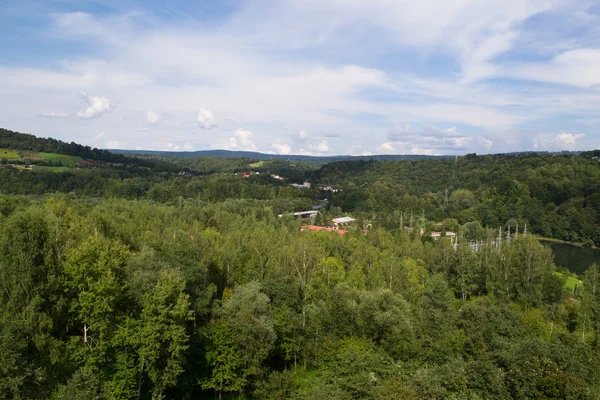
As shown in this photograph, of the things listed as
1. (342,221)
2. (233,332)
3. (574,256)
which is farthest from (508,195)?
(233,332)

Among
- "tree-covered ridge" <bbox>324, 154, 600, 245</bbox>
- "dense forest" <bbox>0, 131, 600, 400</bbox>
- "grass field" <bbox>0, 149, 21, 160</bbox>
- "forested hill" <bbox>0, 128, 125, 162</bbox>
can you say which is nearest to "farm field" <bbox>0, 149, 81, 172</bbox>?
"grass field" <bbox>0, 149, 21, 160</bbox>

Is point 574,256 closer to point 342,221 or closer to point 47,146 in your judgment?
point 342,221

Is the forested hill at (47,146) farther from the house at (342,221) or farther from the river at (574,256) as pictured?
the river at (574,256)

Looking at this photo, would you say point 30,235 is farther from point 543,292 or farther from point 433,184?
point 433,184

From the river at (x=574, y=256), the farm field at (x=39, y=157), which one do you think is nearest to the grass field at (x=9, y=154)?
the farm field at (x=39, y=157)

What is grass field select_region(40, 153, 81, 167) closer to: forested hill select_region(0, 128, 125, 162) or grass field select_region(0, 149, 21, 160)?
forested hill select_region(0, 128, 125, 162)
